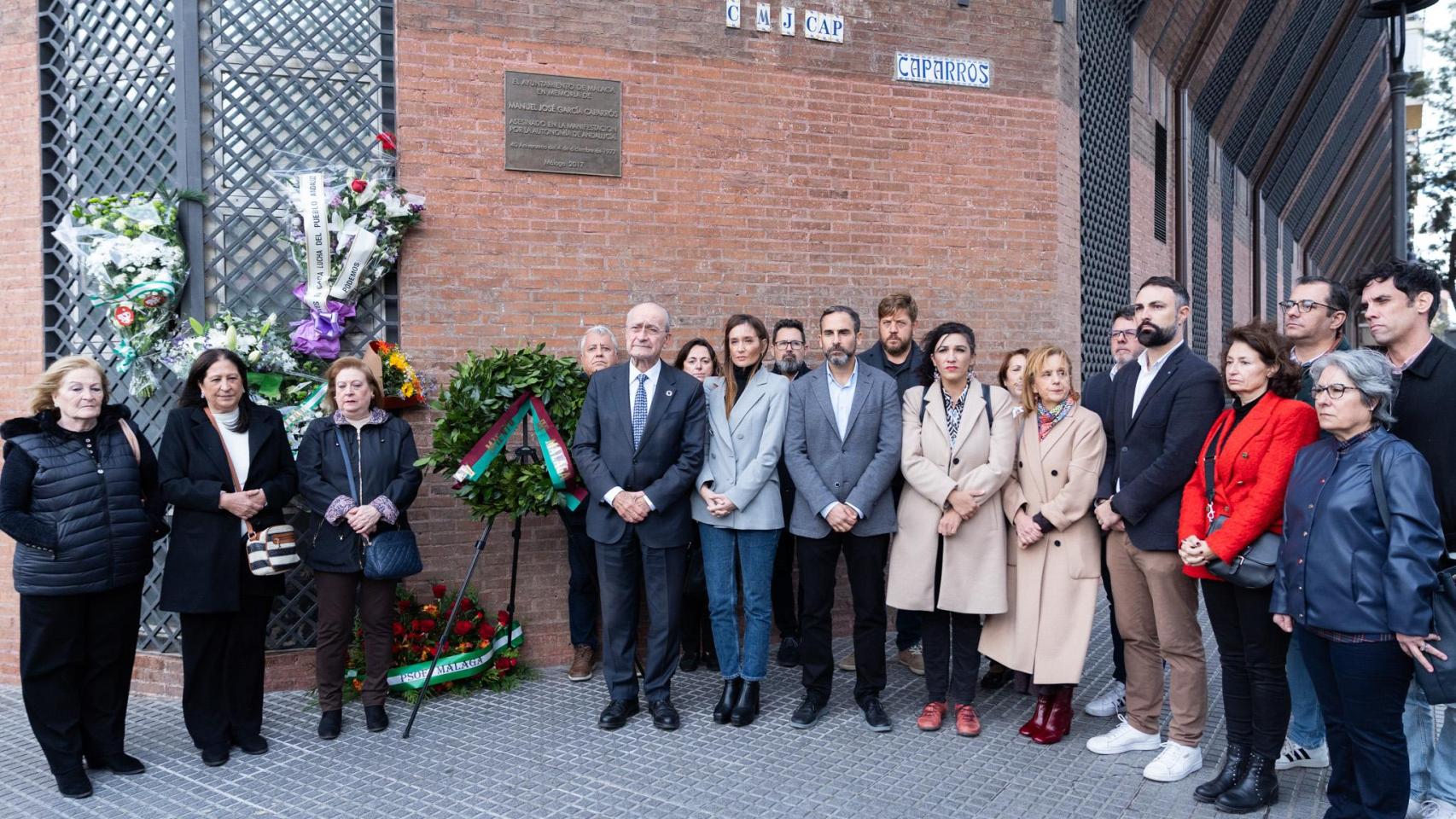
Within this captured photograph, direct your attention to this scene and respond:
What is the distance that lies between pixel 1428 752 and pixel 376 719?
498 cm

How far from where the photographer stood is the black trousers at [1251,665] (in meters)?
4.45

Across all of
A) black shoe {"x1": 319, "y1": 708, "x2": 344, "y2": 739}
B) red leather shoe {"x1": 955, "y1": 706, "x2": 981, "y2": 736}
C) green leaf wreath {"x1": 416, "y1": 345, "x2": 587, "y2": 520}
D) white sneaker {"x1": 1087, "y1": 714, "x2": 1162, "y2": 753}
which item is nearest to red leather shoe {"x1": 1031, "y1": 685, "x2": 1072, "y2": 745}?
white sneaker {"x1": 1087, "y1": 714, "x2": 1162, "y2": 753}

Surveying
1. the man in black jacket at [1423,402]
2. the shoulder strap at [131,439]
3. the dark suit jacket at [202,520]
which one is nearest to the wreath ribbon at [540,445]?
the dark suit jacket at [202,520]

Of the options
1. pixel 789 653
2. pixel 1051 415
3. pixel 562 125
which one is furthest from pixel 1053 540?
pixel 562 125

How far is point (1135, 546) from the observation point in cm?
500

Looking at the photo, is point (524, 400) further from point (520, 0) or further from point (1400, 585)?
point (1400, 585)

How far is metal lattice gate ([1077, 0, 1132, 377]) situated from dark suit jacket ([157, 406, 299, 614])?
6.76 meters

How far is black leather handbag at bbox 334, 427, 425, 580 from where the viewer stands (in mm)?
5480

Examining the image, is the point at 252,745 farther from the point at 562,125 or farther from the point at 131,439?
the point at 562,125

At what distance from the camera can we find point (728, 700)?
5707 millimetres

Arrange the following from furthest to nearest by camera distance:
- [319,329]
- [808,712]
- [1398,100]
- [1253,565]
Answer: [1398,100] → [319,329] → [808,712] → [1253,565]

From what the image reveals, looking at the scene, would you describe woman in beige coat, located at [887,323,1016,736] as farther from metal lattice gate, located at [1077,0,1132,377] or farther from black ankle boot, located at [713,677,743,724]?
metal lattice gate, located at [1077,0,1132,377]

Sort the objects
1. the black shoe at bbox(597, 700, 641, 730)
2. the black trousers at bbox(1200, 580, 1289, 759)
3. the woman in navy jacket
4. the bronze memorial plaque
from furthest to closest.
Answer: the bronze memorial plaque → the black shoe at bbox(597, 700, 641, 730) → the black trousers at bbox(1200, 580, 1289, 759) → the woman in navy jacket

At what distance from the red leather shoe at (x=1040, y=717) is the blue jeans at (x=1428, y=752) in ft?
5.13
